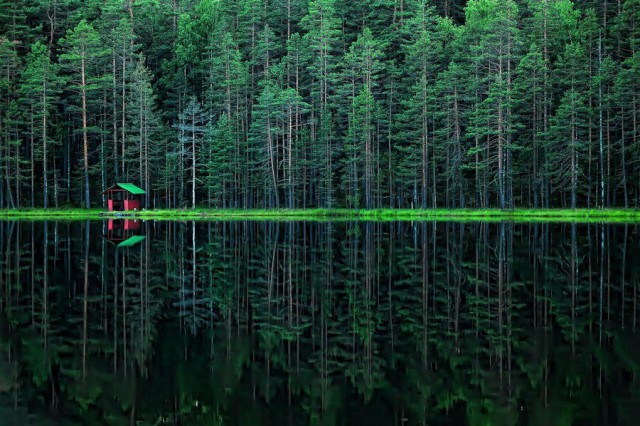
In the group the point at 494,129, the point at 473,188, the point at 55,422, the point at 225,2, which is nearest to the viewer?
the point at 55,422

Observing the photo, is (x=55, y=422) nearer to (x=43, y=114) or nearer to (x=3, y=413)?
(x=3, y=413)

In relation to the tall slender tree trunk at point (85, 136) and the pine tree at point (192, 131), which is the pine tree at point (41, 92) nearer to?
the tall slender tree trunk at point (85, 136)

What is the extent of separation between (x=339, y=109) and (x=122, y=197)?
23213mm

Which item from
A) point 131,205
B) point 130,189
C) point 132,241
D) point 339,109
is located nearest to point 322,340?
point 132,241

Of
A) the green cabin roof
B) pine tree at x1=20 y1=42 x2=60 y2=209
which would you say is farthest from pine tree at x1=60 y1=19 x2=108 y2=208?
the green cabin roof

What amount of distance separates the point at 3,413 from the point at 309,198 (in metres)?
73.9

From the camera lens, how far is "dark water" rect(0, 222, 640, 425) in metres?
9.66

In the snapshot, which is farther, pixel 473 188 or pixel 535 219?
pixel 473 188

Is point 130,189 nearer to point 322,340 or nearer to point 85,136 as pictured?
point 85,136

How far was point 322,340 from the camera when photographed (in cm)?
1359

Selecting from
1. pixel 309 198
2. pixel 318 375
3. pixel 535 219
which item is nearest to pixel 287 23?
pixel 309 198

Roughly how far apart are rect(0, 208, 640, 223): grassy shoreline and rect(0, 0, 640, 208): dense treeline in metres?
3.09

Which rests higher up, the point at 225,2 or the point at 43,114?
the point at 225,2

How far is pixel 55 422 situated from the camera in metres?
9.21
